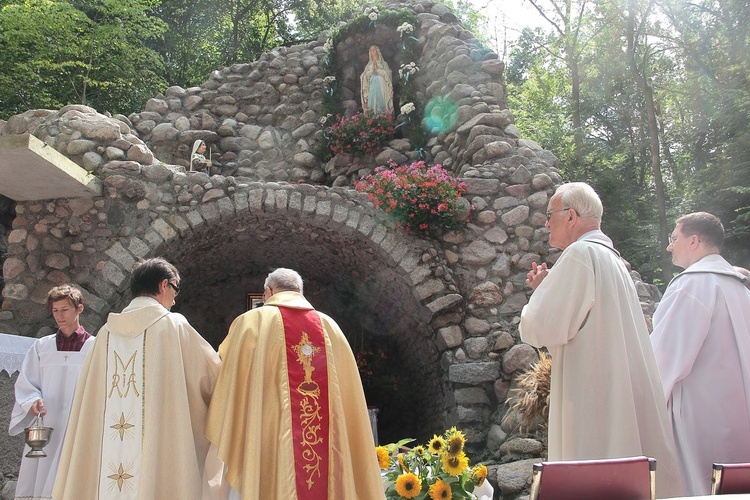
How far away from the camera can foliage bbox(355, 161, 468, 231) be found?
24.5ft

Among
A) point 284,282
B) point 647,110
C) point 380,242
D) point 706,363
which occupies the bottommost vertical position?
point 706,363

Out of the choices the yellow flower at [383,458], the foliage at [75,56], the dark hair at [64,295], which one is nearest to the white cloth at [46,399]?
the dark hair at [64,295]

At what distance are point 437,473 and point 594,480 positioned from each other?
160 cm

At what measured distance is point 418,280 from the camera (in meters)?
7.38

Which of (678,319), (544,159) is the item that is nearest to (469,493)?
(678,319)

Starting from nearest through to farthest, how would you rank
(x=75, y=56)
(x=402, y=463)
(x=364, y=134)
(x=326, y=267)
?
(x=402, y=463)
(x=326, y=267)
(x=364, y=134)
(x=75, y=56)

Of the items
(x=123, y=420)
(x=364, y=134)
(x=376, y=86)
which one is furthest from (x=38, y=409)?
(x=376, y=86)

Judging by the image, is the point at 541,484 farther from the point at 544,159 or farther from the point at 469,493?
the point at 544,159

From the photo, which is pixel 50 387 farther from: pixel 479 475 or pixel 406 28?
pixel 406 28

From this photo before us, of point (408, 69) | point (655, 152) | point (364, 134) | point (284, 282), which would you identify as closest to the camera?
point (284, 282)

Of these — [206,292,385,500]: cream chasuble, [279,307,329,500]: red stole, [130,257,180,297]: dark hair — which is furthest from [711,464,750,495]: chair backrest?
[130,257,180,297]: dark hair

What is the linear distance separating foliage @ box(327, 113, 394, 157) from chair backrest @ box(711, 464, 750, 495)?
7.84m

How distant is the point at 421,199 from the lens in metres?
7.48

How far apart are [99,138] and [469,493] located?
5.95 meters
